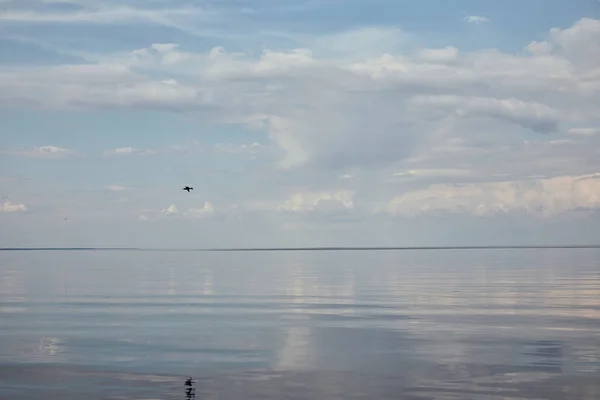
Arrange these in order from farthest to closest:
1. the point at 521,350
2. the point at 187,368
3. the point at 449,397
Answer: the point at 521,350, the point at 187,368, the point at 449,397

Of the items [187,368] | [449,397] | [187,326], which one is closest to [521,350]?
[449,397]

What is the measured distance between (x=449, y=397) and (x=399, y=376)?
3.95m

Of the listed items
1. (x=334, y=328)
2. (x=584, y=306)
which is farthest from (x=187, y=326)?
(x=584, y=306)

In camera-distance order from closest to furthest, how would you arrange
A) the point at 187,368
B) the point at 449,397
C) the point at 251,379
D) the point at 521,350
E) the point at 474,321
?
the point at 449,397
the point at 251,379
the point at 187,368
the point at 521,350
the point at 474,321

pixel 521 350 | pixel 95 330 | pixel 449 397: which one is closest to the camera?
pixel 449 397

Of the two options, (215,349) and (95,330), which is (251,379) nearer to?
(215,349)

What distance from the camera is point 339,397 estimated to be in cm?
2528

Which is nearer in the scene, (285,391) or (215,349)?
(285,391)

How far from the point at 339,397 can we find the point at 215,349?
11.3 meters

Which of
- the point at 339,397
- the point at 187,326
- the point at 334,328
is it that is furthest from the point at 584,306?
the point at 339,397

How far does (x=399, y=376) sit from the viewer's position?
2900cm

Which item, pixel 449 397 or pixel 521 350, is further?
pixel 521 350

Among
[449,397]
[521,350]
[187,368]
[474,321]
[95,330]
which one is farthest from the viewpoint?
[474,321]

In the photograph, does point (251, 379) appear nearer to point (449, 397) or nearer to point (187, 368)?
point (187, 368)
